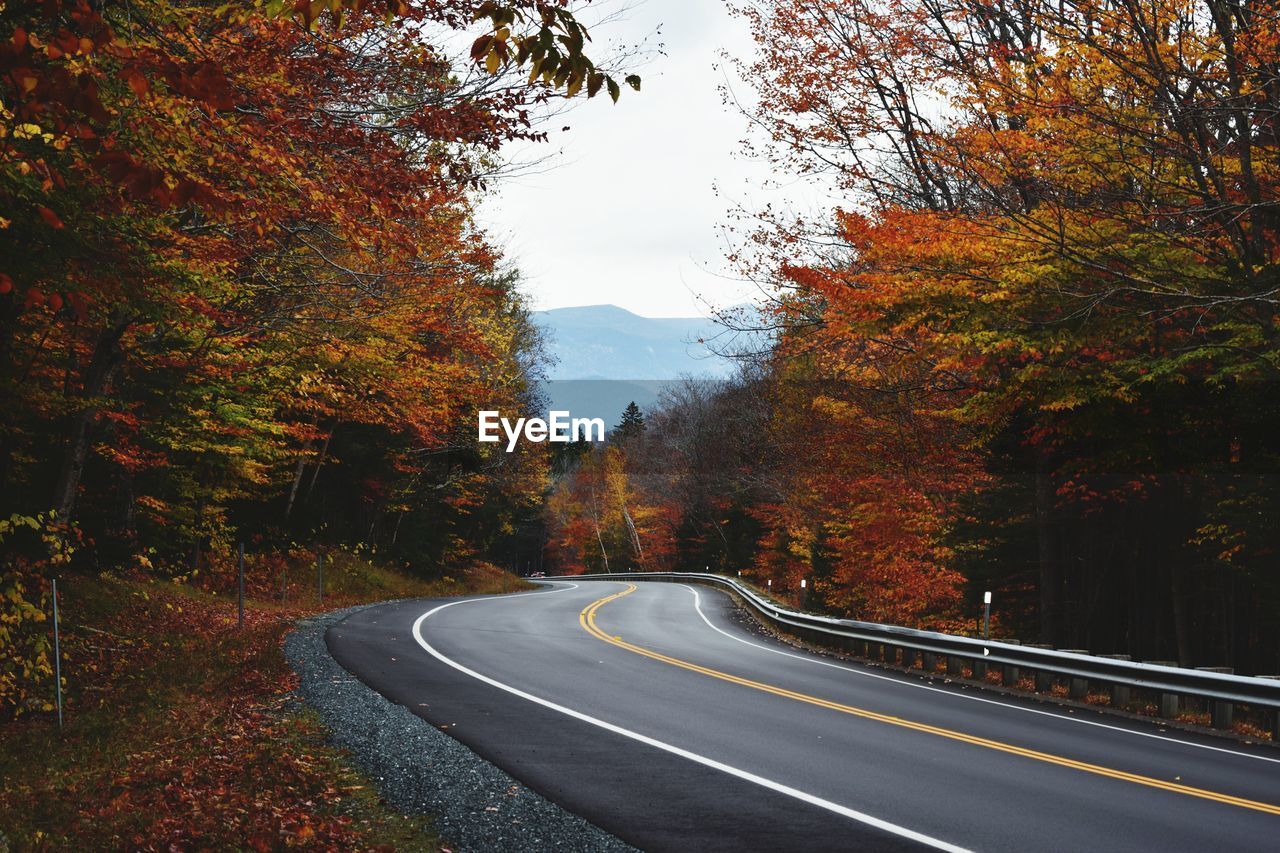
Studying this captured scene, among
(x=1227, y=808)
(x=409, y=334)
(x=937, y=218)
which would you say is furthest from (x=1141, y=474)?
(x=409, y=334)

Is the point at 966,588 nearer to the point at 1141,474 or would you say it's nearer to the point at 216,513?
the point at 1141,474

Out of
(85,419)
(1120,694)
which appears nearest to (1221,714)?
(1120,694)

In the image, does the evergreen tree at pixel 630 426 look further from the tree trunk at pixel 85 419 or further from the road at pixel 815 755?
the road at pixel 815 755

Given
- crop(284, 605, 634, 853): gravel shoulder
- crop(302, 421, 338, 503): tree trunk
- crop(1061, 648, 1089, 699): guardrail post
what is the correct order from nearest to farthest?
crop(284, 605, 634, 853): gravel shoulder < crop(1061, 648, 1089, 699): guardrail post < crop(302, 421, 338, 503): tree trunk

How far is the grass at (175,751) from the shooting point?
22.5 ft

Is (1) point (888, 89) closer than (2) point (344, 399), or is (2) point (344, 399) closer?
(1) point (888, 89)

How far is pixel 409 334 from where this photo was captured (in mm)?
22234

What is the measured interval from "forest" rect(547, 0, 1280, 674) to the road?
17.4 ft

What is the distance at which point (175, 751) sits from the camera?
10.3 m

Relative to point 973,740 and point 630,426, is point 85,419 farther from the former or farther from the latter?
point 630,426

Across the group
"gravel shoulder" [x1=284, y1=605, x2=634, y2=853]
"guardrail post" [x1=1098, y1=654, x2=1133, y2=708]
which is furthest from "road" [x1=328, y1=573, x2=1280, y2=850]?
"guardrail post" [x1=1098, y1=654, x2=1133, y2=708]

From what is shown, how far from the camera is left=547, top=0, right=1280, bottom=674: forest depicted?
1312 cm

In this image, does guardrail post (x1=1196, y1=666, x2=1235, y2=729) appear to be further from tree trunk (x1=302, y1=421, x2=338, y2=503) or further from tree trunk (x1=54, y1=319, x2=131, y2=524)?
tree trunk (x1=302, y1=421, x2=338, y2=503)

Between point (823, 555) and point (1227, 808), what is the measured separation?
3141cm
